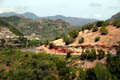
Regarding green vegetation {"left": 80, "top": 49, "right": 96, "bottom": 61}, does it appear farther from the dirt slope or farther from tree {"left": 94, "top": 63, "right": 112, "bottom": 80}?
the dirt slope

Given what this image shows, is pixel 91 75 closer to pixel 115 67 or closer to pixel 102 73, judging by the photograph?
pixel 102 73

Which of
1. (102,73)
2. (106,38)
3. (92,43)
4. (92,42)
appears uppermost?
(106,38)

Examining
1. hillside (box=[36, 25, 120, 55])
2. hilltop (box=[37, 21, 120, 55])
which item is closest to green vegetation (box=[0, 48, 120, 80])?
hillside (box=[36, 25, 120, 55])

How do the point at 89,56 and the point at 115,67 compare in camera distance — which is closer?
the point at 115,67

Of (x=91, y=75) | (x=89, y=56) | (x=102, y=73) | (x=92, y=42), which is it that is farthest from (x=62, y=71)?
(x=92, y=42)

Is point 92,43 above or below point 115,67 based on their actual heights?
above

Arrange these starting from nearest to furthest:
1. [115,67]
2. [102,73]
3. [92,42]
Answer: [102,73], [115,67], [92,42]

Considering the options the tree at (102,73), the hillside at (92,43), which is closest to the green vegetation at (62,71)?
the tree at (102,73)

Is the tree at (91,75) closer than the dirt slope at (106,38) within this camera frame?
Yes

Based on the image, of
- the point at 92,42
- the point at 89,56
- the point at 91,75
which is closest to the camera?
the point at 91,75

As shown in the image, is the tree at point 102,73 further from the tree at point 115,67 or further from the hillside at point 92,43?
the hillside at point 92,43

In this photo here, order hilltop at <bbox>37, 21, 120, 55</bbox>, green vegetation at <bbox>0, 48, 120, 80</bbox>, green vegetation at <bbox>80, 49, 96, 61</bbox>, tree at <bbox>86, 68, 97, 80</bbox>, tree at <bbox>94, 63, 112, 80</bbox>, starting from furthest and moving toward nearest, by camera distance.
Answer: hilltop at <bbox>37, 21, 120, 55</bbox>, green vegetation at <bbox>80, 49, 96, 61</bbox>, tree at <bbox>86, 68, 97, 80</bbox>, green vegetation at <bbox>0, 48, 120, 80</bbox>, tree at <bbox>94, 63, 112, 80</bbox>

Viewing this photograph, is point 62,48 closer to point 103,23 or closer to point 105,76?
point 103,23

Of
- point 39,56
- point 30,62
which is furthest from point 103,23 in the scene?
point 30,62
